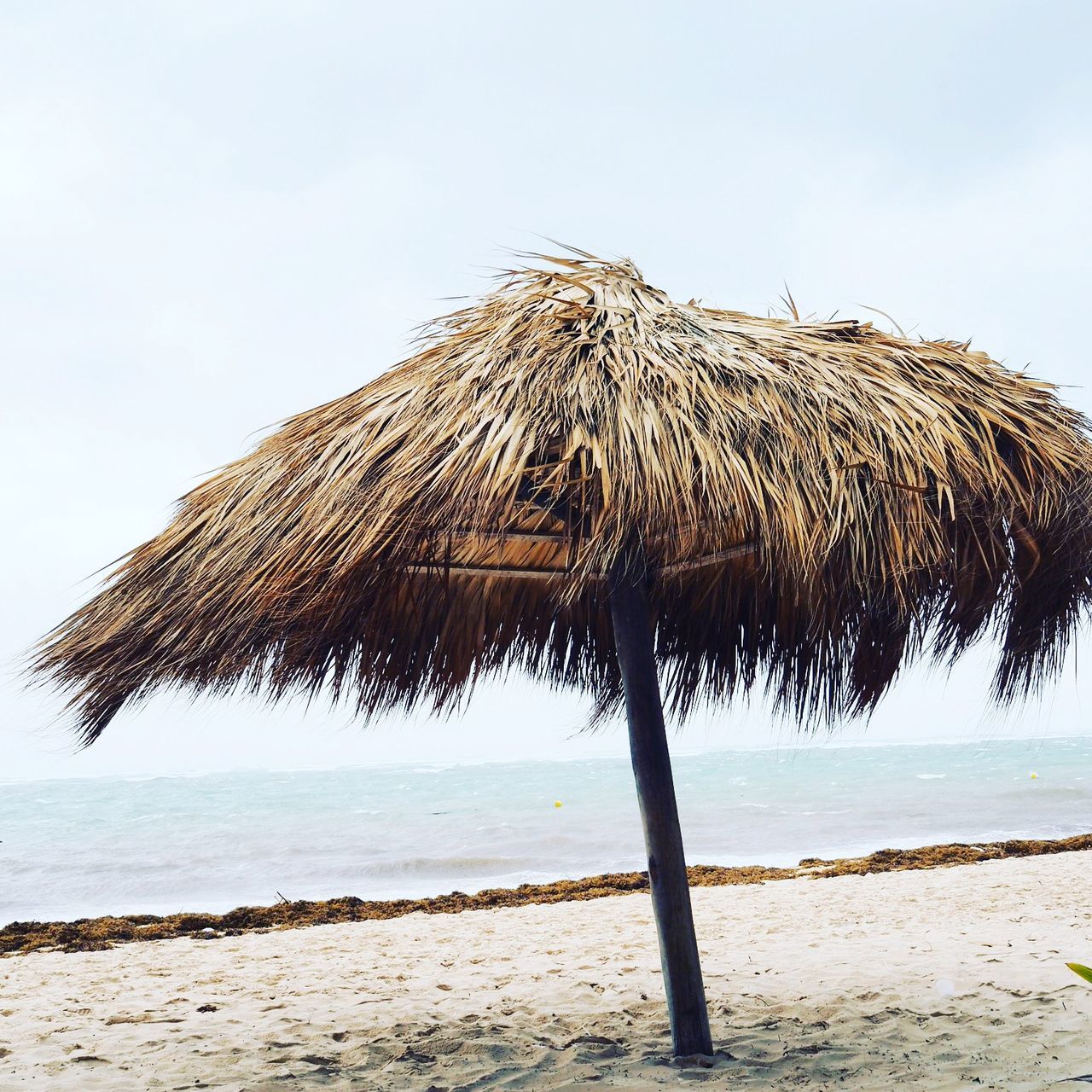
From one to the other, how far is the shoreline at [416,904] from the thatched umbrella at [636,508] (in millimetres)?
4632

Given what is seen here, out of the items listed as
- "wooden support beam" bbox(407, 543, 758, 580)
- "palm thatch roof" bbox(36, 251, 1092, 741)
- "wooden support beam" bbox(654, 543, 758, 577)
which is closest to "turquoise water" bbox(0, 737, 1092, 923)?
"wooden support beam" bbox(407, 543, 758, 580)

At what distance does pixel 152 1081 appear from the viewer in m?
3.04

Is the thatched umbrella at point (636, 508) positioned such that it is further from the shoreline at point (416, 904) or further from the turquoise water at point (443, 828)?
the shoreline at point (416, 904)

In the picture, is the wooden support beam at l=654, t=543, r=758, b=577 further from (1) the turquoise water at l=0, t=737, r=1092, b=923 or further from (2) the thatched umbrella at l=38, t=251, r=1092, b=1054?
(1) the turquoise water at l=0, t=737, r=1092, b=923

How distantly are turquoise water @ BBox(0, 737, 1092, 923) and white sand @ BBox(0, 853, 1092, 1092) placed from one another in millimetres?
1103

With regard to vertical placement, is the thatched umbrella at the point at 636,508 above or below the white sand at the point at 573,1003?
above

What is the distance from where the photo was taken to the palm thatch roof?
2.10m

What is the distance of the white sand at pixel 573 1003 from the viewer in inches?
116

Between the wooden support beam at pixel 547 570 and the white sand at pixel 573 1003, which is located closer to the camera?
the wooden support beam at pixel 547 570

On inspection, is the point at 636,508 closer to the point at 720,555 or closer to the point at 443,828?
the point at 720,555

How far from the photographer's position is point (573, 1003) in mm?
3906

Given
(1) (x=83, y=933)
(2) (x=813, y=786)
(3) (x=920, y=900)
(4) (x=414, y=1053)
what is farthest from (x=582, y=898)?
(2) (x=813, y=786)

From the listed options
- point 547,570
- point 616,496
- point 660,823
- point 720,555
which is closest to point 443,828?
point 547,570

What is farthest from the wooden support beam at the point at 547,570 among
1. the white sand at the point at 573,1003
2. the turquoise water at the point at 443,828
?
the white sand at the point at 573,1003
